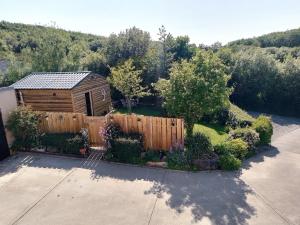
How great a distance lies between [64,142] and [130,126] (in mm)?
2912

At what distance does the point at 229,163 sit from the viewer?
10430 mm

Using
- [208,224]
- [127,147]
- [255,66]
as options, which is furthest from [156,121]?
[255,66]

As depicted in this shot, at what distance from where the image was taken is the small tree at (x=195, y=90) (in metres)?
11.1

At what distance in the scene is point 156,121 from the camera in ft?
37.5

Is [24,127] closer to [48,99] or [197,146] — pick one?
[48,99]

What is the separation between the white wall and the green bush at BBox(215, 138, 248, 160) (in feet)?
29.4

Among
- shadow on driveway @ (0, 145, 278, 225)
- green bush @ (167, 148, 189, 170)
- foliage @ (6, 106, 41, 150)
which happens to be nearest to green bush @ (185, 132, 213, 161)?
green bush @ (167, 148, 189, 170)

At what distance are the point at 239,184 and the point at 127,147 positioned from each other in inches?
171

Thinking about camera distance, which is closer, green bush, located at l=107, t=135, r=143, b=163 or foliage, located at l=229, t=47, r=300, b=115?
green bush, located at l=107, t=135, r=143, b=163

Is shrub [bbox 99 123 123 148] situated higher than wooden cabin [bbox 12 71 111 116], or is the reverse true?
wooden cabin [bbox 12 71 111 116]

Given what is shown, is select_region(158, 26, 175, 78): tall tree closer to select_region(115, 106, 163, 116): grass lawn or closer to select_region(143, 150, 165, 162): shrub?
select_region(115, 106, 163, 116): grass lawn

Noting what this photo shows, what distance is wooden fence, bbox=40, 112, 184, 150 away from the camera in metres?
11.3

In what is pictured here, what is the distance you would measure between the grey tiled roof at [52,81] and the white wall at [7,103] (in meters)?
3.20

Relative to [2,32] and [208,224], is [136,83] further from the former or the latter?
[2,32]
